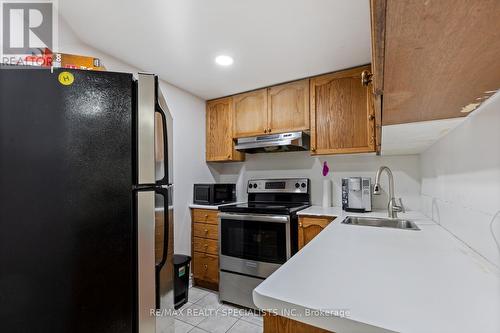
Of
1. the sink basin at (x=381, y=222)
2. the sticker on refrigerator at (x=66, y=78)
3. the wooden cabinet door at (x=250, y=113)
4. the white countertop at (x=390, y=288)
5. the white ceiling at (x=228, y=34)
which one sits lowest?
the sink basin at (x=381, y=222)

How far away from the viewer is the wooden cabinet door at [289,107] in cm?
249

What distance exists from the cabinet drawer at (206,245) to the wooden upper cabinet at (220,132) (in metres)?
1.01

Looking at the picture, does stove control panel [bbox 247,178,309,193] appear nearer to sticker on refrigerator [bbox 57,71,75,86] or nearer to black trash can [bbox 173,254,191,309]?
black trash can [bbox 173,254,191,309]

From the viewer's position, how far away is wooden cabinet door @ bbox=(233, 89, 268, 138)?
271 centimetres

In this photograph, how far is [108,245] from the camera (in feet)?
3.17

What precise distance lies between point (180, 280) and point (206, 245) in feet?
1.55

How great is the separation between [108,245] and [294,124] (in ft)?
6.79

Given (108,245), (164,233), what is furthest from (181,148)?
A: (108,245)

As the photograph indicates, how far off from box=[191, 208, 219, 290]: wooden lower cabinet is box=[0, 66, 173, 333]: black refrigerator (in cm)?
151

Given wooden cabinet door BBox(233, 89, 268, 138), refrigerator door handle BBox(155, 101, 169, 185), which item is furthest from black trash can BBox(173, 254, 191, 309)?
wooden cabinet door BBox(233, 89, 268, 138)

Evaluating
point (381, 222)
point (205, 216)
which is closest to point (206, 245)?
point (205, 216)

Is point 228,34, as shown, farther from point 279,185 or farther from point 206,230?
point 206,230

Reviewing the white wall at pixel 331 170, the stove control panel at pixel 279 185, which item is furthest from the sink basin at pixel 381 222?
the stove control panel at pixel 279 185

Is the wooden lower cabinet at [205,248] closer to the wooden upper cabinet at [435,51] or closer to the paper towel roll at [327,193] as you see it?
the paper towel roll at [327,193]
